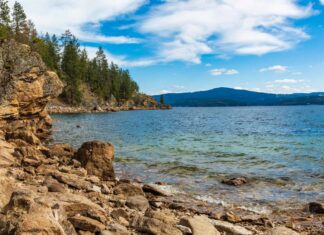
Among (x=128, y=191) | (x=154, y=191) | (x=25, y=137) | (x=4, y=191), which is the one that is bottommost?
(x=154, y=191)

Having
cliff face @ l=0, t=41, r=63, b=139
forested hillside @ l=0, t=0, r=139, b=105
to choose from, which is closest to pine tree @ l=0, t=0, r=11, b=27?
forested hillside @ l=0, t=0, r=139, b=105

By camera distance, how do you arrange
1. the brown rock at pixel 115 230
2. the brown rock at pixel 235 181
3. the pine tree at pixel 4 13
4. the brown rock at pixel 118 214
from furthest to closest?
the pine tree at pixel 4 13 < the brown rock at pixel 235 181 < the brown rock at pixel 118 214 < the brown rock at pixel 115 230

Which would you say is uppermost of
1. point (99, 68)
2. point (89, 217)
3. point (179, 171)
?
point (99, 68)

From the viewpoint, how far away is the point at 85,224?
8.88 m

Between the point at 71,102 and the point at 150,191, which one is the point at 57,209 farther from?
the point at 71,102

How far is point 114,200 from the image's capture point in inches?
562

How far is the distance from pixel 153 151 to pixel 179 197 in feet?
57.1

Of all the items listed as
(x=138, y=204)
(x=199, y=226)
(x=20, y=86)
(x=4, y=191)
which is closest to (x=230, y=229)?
(x=199, y=226)

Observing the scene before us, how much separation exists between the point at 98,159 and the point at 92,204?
1117 cm

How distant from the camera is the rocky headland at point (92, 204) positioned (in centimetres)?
803

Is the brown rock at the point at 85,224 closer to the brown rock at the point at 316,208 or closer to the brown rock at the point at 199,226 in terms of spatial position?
the brown rock at the point at 199,226

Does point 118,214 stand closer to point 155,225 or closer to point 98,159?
point 155,225

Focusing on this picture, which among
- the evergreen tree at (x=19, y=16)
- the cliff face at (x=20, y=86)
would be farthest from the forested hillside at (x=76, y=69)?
the cliff face at (x=20, y=86)

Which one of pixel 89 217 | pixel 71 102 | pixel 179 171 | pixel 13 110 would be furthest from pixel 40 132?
pixel 71 102
